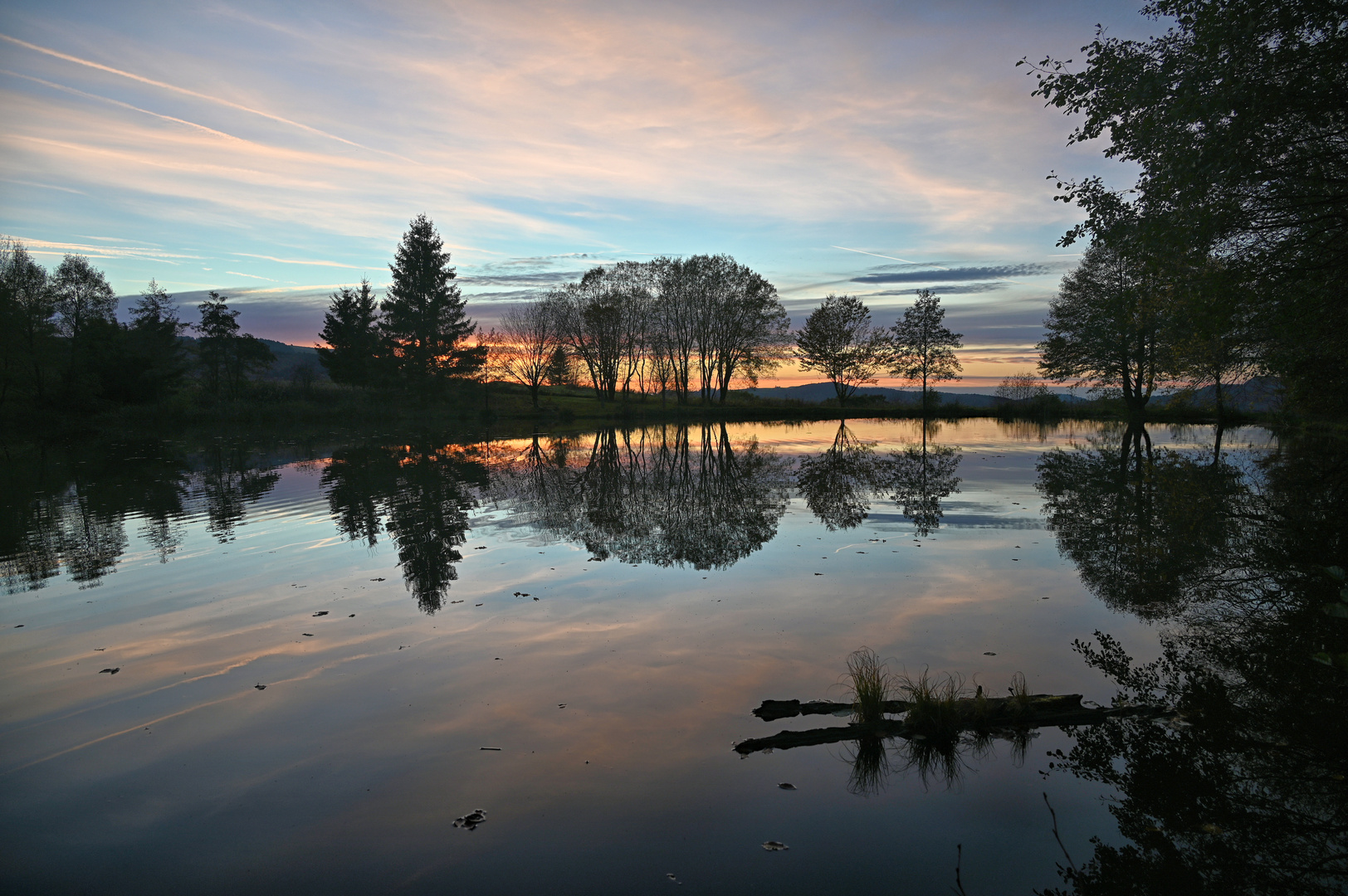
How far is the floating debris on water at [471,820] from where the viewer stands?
4.21 meters

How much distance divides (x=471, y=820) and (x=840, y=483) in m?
16.2

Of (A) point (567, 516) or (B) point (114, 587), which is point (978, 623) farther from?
(B) point (114, 587)

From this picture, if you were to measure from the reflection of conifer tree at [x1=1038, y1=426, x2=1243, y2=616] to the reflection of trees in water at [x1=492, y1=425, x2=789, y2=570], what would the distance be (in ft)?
17.6

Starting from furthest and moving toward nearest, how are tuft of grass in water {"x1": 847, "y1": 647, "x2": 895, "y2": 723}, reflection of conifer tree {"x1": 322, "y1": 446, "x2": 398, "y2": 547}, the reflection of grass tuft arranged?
reflection of conifer tree {"x1": 322, "y1": 446, "x2": 398, "y2": 547}, tuft of grass in water {"x1": 847, "y1": 647, "x2": 895, "y2": 723}, the reflection of grass tuft

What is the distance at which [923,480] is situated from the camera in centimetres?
1983

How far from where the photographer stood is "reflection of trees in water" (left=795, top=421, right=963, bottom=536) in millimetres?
14461

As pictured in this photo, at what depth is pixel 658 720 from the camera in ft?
18.0

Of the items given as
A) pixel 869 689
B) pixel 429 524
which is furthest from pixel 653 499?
pixel 869 689

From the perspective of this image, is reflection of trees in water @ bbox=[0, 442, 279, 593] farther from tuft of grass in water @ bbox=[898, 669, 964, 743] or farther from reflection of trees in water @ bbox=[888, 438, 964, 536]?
reflection of trees in water @ bbox=[888, 438, 964, 536]

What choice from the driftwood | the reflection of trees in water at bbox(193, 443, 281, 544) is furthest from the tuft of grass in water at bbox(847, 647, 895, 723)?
the reflection of trees in water at bbox(193, 443, 281, 544)

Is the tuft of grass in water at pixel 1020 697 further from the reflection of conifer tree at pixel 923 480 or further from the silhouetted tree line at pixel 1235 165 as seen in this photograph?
the silhouetted tree line at pixel 1235 165

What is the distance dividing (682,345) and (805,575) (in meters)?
56.6

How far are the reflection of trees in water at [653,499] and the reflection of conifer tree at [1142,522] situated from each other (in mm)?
5361

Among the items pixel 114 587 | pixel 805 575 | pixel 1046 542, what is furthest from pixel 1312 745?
pixel 114 587
